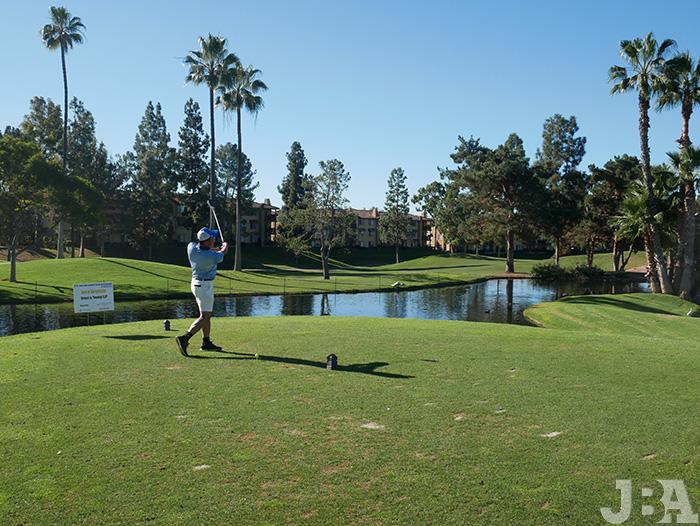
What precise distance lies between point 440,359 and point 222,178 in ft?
305

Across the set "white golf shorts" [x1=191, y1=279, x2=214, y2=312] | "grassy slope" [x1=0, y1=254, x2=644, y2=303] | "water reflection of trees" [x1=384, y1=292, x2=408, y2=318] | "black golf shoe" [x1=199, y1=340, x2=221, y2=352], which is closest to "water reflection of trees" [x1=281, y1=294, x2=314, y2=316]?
"grassy slope" [x1=0, y1=254, x2=644, y2=303]

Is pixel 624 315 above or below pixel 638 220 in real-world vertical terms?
below

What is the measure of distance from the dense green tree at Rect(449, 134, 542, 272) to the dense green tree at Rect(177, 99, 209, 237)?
38859mm

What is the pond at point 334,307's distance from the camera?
2831 centimetres

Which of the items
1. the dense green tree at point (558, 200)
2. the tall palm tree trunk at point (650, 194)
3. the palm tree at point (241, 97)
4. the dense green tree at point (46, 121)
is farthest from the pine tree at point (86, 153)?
the tall palm tree trunk at point (650, 194)

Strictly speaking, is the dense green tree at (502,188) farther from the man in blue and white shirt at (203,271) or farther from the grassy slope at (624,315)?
the man in blue and white shirt at (203,271)

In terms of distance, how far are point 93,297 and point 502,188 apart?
5775cm

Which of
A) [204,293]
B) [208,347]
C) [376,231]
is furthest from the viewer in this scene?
[376,231]

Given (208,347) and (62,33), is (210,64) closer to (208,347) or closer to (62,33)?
(62,33)

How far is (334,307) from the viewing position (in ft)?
120

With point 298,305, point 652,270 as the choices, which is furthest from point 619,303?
point 298,305

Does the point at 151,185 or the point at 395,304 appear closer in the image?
the point at 395,304

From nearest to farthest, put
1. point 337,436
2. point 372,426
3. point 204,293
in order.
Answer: point 337,436 → point 372,426 → point 204,293

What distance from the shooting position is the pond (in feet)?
92.9
